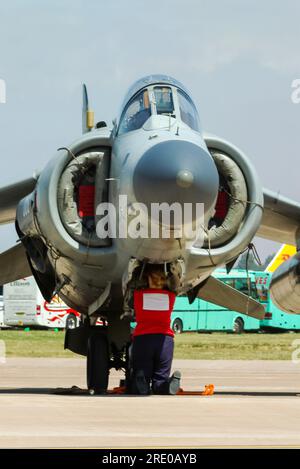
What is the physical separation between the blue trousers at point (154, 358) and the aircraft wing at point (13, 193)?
2805 millimetres

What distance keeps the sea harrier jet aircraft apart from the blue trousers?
416mm

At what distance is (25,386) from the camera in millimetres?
15336

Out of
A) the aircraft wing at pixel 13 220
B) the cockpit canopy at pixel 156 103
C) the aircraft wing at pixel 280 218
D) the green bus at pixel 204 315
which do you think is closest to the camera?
the cockpit canopy at pixel 156 103

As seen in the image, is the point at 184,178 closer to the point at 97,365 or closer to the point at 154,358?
the point at 154,358

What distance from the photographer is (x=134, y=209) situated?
350 inches

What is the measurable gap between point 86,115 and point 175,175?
524 centimetres

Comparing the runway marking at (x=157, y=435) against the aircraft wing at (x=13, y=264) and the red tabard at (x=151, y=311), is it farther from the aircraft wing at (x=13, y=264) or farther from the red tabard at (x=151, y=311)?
the aircraft wing at (x=13, y=264)

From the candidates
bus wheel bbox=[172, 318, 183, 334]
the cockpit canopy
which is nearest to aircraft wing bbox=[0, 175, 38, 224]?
the cockpit canopy

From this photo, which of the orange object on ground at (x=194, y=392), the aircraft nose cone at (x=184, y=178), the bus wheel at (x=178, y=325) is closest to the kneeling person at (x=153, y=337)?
the orange object on ground at (x=194, y=392)

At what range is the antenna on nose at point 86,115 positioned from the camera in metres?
12.7
